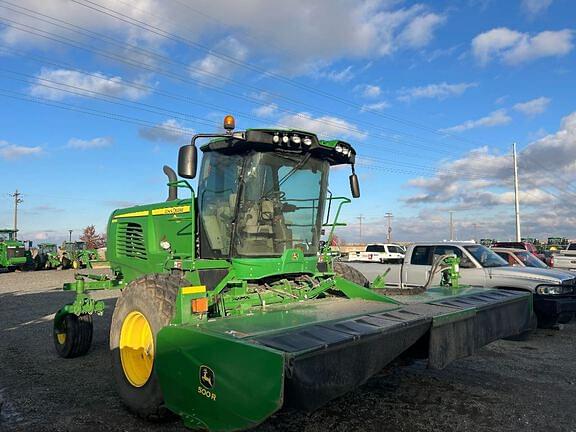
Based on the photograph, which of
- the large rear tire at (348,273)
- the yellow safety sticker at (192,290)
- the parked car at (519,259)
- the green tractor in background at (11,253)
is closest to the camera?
the yellow safety sticker at (192,290)

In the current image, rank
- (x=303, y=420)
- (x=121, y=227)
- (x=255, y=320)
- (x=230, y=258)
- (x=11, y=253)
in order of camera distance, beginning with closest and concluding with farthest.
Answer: (x=255, y=320)
(x=303, y=420)
(x=230, y=258)
(x=121, y=227)
(x=11, y=253)

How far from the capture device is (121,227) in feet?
22.8

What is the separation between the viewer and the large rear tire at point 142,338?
404cm

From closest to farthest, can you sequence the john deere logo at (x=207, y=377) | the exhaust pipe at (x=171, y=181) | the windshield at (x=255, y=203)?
the john deere logo at (x=207, y=377) → the windshield at (x=255, y=203) → the exhaust pipe at (x=171, y=181)

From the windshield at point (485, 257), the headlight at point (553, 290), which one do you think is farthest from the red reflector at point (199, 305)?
the windshield at point (485, 257)

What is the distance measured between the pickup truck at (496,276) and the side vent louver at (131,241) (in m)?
4.05

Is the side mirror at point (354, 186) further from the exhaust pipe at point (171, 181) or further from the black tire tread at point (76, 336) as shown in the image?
the black tire tread at point (76, 336)

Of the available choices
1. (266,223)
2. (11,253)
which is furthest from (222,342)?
(11,253)

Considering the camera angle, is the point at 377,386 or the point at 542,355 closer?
the point at 377,386

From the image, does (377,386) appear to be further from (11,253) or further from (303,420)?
(11,253)

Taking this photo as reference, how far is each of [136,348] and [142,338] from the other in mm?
113

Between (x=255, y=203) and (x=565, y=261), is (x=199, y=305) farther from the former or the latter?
(x=565, y=261)

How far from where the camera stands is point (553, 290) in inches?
319

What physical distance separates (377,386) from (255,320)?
2119 mm
